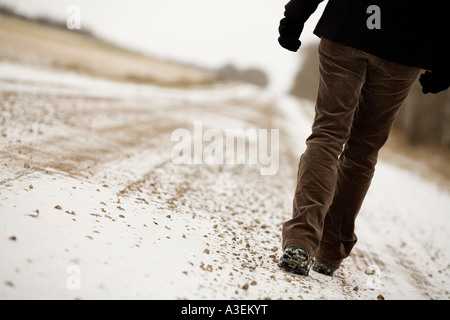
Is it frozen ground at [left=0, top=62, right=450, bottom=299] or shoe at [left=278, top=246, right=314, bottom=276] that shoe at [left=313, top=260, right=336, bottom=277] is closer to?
frozen ground at [left=0, top=62, right=450, bottom=299]

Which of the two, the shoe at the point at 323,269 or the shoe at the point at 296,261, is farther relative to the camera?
the shoe at the point at 323,269

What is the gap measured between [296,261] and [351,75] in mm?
986

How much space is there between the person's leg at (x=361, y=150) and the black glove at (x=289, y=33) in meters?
0.41

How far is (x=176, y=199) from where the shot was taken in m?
2.97

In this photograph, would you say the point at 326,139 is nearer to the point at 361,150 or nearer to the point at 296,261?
the point at 361,150

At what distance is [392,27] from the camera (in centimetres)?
192

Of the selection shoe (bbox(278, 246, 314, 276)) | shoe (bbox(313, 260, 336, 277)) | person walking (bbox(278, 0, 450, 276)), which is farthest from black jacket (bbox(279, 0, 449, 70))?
shoe (bbox(313, 260, 336, 277))

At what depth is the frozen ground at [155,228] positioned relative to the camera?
1.52 metres

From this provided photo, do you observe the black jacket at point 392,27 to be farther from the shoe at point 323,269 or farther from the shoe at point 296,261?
the shoe at point 323,269

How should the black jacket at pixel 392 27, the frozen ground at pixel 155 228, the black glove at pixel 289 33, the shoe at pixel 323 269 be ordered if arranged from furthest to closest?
the shoe at pixel 323 269
the black glove at pixel 289 33
the black jacket at pixel 392 27
the frozen ground at pixel 155 228

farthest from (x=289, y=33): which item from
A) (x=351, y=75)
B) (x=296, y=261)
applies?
(x=296, y=261)

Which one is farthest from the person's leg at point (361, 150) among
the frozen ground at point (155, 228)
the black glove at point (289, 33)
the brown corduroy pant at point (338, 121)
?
the black glove at point (289, 33)

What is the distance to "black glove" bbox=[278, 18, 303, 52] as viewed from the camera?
201 centimetres
